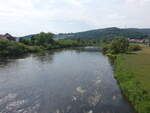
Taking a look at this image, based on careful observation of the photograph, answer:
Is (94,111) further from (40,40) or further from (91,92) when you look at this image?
(40,40)

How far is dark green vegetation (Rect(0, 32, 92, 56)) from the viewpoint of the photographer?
48219 millimetres

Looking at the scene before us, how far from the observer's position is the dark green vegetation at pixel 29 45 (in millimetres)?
48219

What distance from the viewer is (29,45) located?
69.1 meters

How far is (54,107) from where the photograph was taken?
513 inches

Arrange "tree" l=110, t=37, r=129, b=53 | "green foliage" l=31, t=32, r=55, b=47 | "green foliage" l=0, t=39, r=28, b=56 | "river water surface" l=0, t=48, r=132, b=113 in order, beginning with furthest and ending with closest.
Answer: "green foliage" l=31, t=32, r=55, b=47 → "tree" l=110, t=37, r=129, b=53 → "green foliage" l=0, t=39, r=28, b=56 → "river water surface" l=0, t=48, r=132, b=113

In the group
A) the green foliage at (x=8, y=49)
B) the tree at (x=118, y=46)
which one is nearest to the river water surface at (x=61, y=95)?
the green foliage at (x=8, y=49)

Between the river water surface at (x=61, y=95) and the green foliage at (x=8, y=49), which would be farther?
the green foliage at (x=8, y=49)

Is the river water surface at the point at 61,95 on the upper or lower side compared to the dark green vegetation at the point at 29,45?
lower

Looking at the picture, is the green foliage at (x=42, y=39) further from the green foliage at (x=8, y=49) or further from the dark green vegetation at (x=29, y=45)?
the green foliage at (x=8, y=49)

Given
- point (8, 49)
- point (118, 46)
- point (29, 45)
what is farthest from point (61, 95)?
point (29, 45)

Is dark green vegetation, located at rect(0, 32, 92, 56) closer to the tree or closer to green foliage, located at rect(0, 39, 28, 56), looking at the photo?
green foliage, located at rect(0, 39, 28, 56)

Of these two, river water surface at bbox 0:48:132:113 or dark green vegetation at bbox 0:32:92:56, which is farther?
dark green vegetation at bbox 0:32:92:56

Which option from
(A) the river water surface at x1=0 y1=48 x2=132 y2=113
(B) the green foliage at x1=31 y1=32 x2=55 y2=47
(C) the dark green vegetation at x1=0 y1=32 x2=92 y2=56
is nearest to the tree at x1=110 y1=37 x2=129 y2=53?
(A) the river water surface at x1=0 y1=48 x2=132 y2=113

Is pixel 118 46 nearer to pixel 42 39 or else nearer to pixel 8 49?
pixel 8 49
